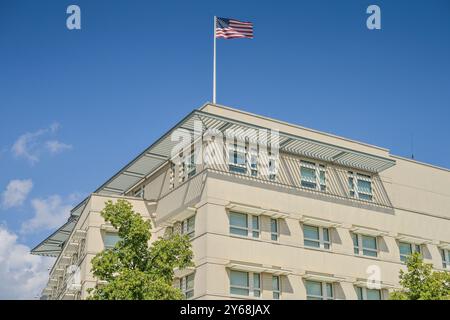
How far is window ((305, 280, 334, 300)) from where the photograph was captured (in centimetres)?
3800

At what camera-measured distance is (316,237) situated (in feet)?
129

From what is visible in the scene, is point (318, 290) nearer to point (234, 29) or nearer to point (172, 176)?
point (172, 176)

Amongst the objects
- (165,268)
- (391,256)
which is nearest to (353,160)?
(391,256)

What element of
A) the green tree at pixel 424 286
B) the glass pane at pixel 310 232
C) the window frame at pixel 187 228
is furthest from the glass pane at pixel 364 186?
the window frame at pixel 187 228

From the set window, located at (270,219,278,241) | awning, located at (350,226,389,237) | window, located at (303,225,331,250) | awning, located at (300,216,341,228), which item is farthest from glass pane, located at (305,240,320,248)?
awning, located at (350,226,389,237)

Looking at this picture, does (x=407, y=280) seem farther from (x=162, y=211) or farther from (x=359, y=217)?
(x=162, y=211)

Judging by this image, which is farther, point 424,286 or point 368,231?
point 368,231

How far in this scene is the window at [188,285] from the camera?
35.8 metres

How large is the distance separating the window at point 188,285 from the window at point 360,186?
11833 mm

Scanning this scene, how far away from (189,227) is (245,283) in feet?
14.9

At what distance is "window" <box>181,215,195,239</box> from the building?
128 mm

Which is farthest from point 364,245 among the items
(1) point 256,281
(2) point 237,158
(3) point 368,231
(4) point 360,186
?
(2) point 237,158
